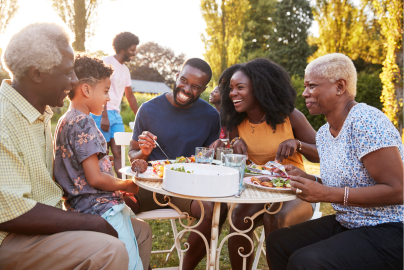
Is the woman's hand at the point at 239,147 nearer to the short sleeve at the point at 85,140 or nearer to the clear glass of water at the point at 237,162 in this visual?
the clear glass of water at the point at 237,162

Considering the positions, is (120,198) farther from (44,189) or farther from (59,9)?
(59,9)

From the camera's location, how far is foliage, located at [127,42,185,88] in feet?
174

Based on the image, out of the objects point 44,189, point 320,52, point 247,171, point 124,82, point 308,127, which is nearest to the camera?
point 44,189

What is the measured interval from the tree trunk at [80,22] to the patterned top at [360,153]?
8.80 m

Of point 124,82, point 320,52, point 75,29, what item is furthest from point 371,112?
point 320,52

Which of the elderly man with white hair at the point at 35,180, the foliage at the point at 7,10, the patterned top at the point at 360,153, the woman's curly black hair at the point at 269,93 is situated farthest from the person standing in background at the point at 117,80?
the foliage at the point at 7,10

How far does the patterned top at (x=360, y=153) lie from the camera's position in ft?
5.61

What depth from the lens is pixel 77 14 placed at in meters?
9.08

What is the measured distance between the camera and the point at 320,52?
14125mm

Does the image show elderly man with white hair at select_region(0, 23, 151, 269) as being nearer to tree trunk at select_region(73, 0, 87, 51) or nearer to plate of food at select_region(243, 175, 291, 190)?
plate of food at select_region(243, 175, 291, 190)

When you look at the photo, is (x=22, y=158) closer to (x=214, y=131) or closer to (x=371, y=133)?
(x=371, y=133)

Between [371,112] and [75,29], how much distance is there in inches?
367

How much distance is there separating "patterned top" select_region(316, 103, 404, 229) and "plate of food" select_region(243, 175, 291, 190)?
0.33m

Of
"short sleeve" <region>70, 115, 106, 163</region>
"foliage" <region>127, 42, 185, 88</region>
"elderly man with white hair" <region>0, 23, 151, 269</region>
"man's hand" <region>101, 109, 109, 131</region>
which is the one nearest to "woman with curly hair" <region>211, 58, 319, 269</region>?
"short sleeve" <region>70, 115, 106, 163</region>
